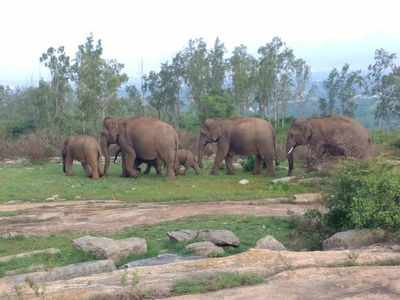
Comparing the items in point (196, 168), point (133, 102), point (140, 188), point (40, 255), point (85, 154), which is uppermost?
point (133, 102)

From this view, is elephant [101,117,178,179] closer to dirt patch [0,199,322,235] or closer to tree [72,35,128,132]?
dirt patch [0,199,322,235]

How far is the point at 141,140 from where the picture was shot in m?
20.3

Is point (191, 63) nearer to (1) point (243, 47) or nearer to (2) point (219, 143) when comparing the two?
(1) point (243, 47)

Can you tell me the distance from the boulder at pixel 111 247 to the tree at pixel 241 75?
122 feet

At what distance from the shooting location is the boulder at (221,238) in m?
9.92

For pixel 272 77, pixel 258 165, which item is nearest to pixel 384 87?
pixel 272 77

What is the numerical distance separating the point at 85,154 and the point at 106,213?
21.5 ft

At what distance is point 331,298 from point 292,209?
23.0 ft

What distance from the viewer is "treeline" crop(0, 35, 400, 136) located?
3634cm

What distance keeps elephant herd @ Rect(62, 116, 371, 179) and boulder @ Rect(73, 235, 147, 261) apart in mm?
9570

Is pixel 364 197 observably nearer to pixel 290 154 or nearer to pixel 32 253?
pixel 32 253

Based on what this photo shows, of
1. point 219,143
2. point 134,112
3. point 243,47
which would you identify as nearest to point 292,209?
point 219,143

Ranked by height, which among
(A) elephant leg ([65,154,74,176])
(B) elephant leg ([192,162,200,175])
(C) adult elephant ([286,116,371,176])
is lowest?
(B) elephant leg ([192,162,200,175])

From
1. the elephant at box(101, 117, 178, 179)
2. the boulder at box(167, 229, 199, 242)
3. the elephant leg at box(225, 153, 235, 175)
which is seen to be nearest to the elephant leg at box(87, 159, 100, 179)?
the elephant at box(101, 117, 178, 179)
